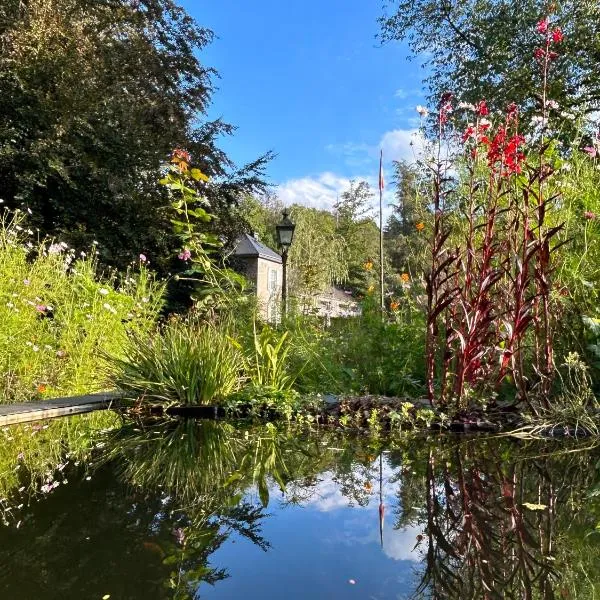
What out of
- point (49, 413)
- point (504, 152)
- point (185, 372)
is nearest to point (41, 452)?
point (49, 413)

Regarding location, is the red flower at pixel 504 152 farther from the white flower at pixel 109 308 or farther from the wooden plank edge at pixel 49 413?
the white flower at pixel 109 308

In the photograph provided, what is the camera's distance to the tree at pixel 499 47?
8.84m

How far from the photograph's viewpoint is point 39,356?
14.8ft

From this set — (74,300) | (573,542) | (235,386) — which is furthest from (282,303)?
(573,542)

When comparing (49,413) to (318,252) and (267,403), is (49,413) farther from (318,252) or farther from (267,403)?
(318,252)

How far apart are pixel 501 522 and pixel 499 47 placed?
9.53 m

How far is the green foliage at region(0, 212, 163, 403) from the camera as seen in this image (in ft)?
13.9

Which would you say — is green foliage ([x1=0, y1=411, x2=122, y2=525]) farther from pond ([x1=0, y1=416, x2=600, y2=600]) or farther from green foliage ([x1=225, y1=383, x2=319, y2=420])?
green foliage ([x1=225, y1=383, x2=319, y2=420])

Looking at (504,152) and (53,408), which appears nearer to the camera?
(504,152)

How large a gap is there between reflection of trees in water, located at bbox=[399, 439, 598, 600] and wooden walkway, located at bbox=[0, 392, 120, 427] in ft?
8.25

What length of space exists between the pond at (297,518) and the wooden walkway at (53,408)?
48 cm

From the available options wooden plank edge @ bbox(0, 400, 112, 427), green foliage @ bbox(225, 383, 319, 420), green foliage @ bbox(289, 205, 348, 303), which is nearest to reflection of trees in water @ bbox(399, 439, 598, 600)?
green foliage @ bbox(225, 383, 319, 420)

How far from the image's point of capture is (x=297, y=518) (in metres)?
1.84

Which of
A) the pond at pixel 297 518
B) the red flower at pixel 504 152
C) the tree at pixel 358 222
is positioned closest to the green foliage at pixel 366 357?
the pond at pixel 297 518
